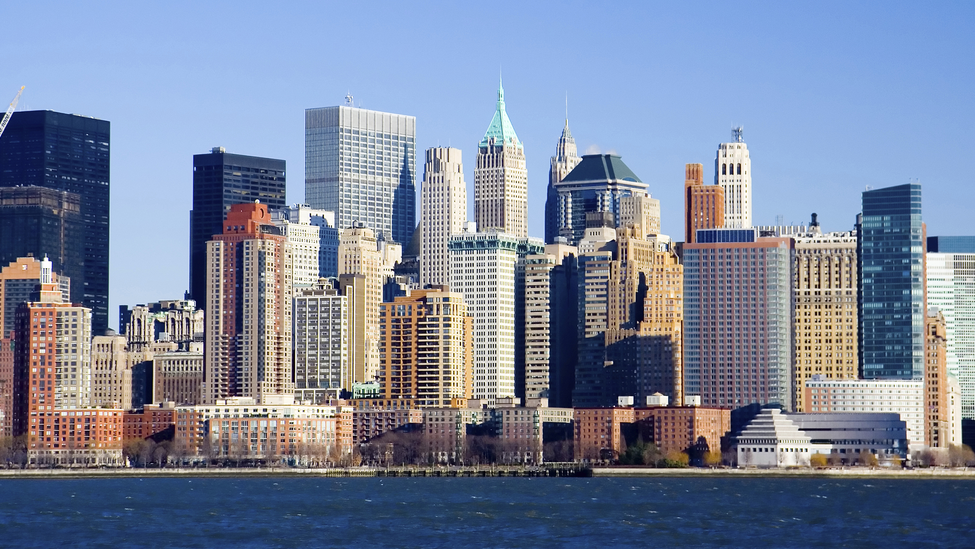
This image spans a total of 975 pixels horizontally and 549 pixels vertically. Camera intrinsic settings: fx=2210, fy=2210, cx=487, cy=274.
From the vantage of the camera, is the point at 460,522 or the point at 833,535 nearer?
the point at 833,535

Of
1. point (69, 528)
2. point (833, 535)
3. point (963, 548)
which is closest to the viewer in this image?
point (963, 548)

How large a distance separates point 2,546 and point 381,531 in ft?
102

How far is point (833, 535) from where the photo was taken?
178 meters

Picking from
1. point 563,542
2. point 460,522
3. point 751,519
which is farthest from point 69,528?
point 751,519

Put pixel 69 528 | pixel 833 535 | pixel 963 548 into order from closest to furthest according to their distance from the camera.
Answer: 1. pixel 963 548
2. pixel 833 535
3. pixel 69 528

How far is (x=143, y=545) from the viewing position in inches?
6796

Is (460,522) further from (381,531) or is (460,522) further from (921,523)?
(921,523)

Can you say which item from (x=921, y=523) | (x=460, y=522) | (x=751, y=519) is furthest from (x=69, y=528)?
(x=921, y=523)

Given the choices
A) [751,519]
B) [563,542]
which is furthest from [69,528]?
[751,519]

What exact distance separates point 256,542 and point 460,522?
2573 cm

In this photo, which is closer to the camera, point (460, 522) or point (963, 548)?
point (963, 548)

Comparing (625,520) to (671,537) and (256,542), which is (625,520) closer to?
(671,537)

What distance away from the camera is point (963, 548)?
16600 centimetres

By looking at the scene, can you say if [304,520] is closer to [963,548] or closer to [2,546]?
[2,546]
